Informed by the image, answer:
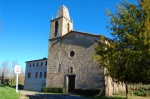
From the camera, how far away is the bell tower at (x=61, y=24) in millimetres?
30688

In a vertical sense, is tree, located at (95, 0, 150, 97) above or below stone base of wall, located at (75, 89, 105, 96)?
above

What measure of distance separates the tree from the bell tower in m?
17.6

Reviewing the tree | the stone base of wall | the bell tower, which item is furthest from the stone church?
the tree

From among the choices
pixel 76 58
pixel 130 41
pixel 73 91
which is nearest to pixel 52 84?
pixel 73 91

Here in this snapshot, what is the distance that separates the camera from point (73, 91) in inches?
1060

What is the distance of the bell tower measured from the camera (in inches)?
1208

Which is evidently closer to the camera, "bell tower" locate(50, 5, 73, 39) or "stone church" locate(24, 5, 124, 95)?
"stone church" locate(24, 5, 124, 95)

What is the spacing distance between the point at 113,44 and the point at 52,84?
18.9 m

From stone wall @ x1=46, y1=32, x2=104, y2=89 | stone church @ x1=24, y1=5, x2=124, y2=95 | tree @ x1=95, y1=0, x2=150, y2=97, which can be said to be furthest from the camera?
stone wall @ x1=46, y1=32, x2=104, y2=89

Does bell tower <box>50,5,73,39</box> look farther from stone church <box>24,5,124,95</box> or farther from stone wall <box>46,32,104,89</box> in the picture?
stone wall <box>46,32,104,89</box>

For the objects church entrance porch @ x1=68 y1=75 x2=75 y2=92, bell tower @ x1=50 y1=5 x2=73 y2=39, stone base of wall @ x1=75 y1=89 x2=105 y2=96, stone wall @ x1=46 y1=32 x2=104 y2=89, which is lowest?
stone base of wall @ x1=75 y1=89 x2=105 y2=96

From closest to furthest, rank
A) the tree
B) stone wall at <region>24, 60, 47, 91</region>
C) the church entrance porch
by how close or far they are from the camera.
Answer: the tree < the church entrance porch < stone wall at <region>24, 60, 47, 91</region>

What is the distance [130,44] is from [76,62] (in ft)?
51.8

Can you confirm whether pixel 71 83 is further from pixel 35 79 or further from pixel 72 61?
pixel 35 79
